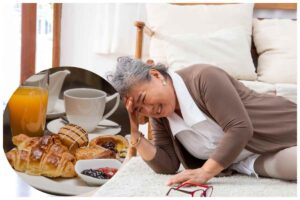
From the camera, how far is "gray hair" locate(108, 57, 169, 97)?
3.17 feet

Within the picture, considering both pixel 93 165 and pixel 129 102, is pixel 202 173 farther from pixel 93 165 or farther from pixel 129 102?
pixel 93 165

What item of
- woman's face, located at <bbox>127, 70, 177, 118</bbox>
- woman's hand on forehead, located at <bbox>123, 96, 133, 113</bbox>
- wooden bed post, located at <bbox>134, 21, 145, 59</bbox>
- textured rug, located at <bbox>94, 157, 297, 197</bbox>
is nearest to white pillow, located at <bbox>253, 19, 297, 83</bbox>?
wooden bed post, located at <bbox>134, 21, 145, 59</bbox>

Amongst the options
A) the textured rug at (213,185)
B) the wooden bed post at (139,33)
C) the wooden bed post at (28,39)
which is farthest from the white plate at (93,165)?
the wooden bed post at (28,39)

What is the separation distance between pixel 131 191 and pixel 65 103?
1.52 feet

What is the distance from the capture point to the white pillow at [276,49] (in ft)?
6.53

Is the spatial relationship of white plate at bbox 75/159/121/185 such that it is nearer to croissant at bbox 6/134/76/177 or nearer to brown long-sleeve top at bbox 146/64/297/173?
croissant at bbox 6/134/76/177

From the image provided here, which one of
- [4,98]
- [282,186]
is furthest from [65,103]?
[282,186]

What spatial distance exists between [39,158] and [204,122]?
63 centimetres

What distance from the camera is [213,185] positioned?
1.09m

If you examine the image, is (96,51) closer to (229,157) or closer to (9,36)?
(9,36)

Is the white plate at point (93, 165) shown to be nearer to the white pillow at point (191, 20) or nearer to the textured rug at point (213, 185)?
the textured rug at point (213, 185)

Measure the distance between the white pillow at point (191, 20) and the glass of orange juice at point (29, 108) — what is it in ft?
4.85

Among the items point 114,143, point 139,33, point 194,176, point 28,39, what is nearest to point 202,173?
point 194,176

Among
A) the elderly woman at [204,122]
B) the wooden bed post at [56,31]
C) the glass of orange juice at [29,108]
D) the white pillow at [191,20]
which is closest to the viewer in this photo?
the glass of orange juice at [29,108]
